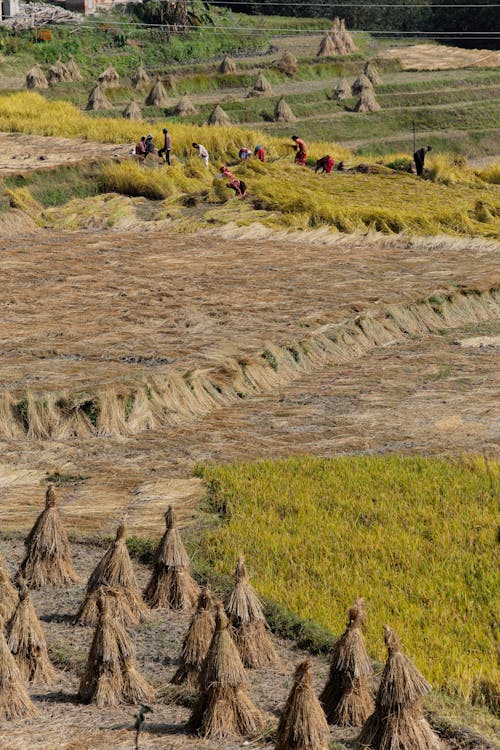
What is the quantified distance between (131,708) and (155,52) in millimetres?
35894

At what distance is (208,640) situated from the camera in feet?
26.0

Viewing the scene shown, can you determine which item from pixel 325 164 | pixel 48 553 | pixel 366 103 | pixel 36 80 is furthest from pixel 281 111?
pixel 48 553

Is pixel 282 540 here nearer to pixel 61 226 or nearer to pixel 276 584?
pixel 276 584

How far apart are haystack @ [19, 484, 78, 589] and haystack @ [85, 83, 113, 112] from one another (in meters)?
26.6

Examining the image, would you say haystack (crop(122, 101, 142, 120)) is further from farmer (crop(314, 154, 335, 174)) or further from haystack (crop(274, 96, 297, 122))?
farmer (crop(314, 154, 335, 174))

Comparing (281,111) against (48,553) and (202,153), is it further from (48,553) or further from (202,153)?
(48,553)

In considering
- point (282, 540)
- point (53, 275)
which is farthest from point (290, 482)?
point (53, 275)

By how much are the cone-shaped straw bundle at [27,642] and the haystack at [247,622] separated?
1.13 metres

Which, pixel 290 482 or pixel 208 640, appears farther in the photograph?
pixel 290 482

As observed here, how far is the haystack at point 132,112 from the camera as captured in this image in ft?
110

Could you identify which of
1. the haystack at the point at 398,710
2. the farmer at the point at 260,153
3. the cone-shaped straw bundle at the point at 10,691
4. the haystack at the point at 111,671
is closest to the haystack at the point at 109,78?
the farmer at the point at 260,153

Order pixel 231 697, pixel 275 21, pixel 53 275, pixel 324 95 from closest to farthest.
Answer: pixel 231 697, pixel 53 275, pixel 324 95, pixel 275 21

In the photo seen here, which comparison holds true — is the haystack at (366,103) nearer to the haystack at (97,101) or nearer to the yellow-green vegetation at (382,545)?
the haystack at (97,101)

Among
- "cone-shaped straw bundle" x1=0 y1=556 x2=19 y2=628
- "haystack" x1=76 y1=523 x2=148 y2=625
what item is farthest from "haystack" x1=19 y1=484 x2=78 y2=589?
"cone-shaped straw bundle" x1=0 y1=556 x2=19 y2=628
